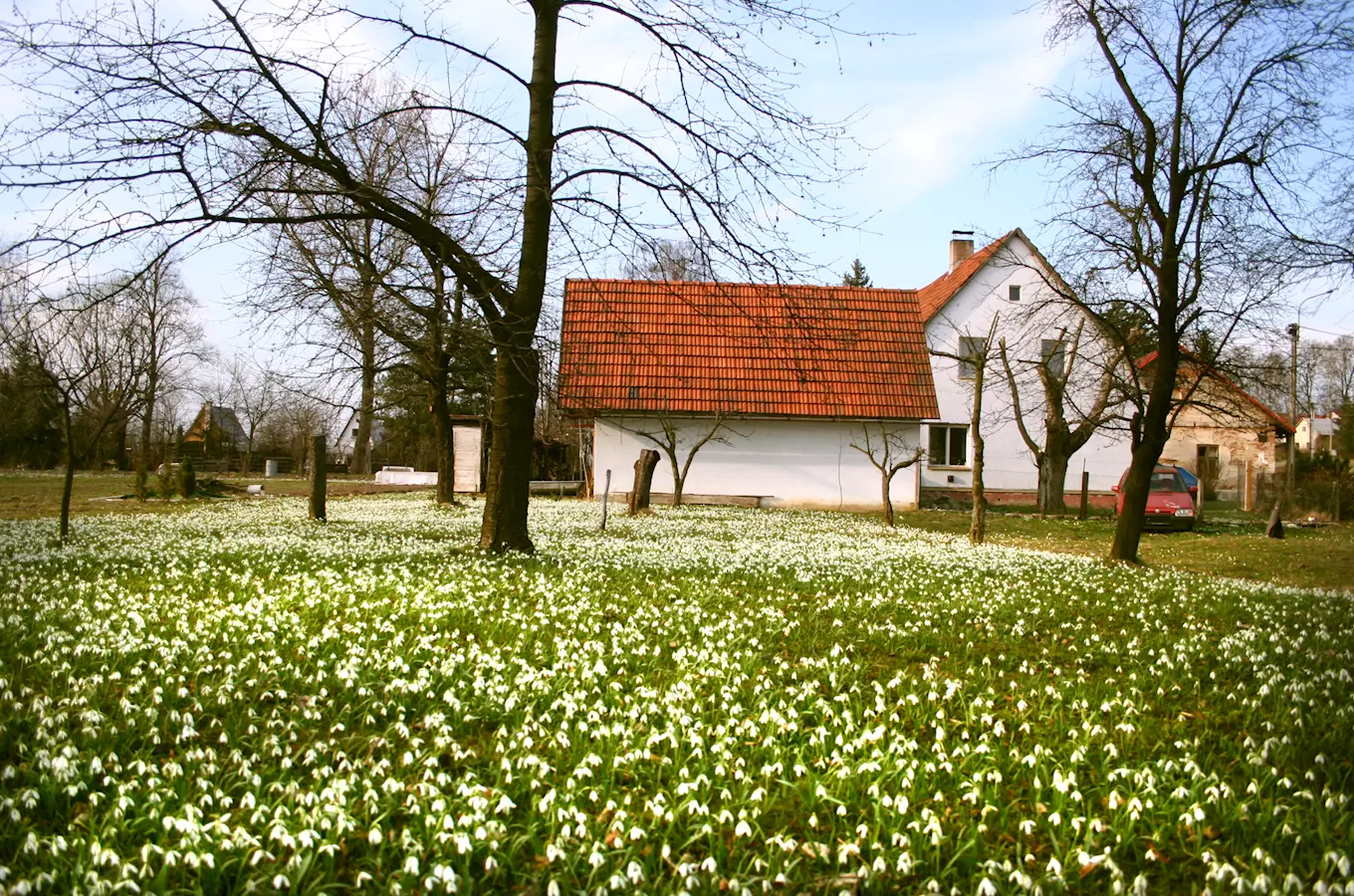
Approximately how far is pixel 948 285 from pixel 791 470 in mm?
13954

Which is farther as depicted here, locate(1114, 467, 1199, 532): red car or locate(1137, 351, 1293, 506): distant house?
locate(1137, 351, 1293, 506): distant house

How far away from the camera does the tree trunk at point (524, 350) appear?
1277 cm

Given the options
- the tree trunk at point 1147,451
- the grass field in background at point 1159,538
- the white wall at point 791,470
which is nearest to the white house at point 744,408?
the white wall at point 791,470

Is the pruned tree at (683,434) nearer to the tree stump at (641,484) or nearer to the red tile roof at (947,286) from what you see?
the tree stump at (641,484)

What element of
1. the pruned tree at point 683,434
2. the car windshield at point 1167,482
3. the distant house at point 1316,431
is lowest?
the car windshield at point 1167,482

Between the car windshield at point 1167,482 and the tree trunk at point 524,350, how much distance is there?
25398 mm

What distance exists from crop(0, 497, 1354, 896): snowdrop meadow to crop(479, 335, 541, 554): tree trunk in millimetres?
2714

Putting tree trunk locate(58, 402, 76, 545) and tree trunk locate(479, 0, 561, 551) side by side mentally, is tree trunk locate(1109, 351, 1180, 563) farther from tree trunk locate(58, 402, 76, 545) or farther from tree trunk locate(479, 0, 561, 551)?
tree trunk locate(58, 402, 76, 545)

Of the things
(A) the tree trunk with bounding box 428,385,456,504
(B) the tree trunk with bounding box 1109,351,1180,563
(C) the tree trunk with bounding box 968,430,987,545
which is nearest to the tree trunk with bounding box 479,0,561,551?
(B) the tree trunk with bounding box 1109,351,1180,563

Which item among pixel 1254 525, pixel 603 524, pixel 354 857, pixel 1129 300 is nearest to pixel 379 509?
pixel 603 524

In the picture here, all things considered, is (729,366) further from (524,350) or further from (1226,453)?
(1226,453)

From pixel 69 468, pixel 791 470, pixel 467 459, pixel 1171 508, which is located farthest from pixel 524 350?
pixel 467 459

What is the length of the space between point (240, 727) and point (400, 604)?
132 inches

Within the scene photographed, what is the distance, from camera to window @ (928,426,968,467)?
38031 mm
